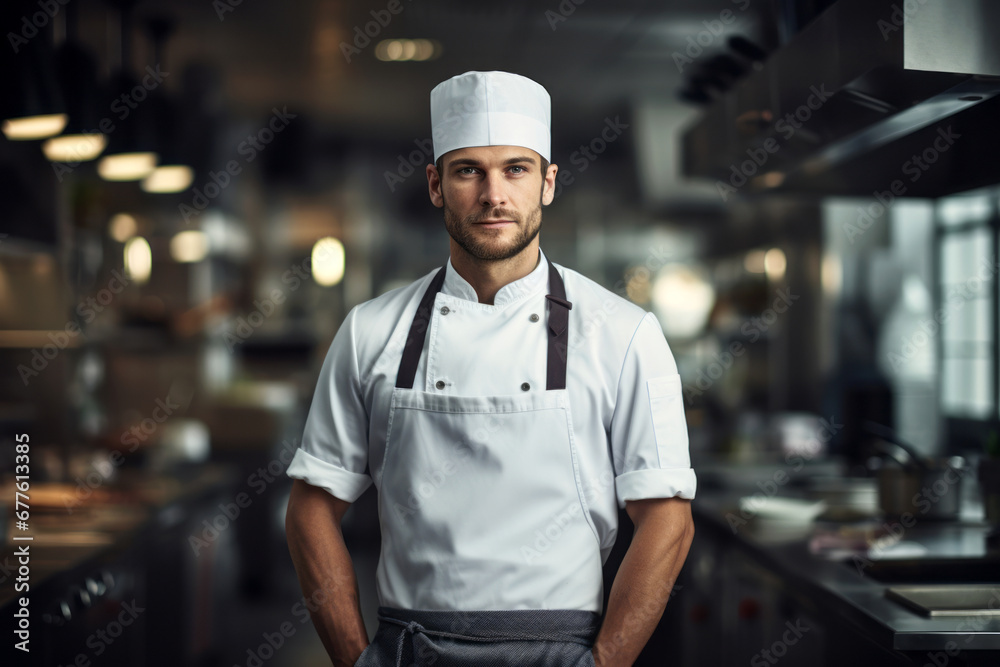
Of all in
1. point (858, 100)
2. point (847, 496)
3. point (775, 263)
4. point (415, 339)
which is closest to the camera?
point (415, 339)

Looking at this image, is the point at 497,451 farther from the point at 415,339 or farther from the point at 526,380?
the point at 415,339

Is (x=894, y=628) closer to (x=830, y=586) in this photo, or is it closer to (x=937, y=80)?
(x=830, y=586)

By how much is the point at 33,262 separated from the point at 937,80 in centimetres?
331

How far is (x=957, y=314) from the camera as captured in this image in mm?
4492

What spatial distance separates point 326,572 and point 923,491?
1487mm

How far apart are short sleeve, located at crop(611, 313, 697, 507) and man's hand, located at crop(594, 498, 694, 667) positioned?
33 millimetres

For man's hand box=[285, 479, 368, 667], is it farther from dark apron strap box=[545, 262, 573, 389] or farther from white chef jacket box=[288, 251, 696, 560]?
dark apron strap box=[545, 262, 573, 389]

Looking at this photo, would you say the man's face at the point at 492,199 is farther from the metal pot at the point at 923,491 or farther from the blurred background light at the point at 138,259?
the blurred background light at the point at 138,259

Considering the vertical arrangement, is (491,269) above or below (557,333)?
above

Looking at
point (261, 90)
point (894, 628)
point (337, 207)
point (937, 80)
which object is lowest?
point (894, 628)

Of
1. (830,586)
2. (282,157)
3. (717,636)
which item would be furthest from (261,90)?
(830,586)

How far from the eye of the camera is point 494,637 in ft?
4.51

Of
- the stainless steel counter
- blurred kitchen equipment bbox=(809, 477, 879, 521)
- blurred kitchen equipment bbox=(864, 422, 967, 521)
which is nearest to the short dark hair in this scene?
the stainless steel counter

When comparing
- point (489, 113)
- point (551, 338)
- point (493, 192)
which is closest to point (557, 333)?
point (551, 338)
